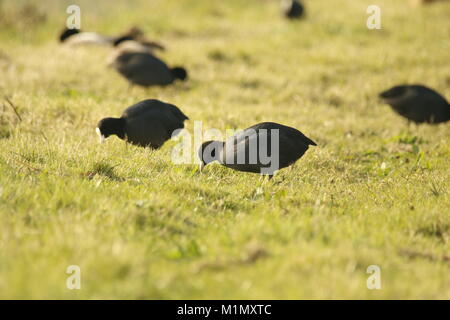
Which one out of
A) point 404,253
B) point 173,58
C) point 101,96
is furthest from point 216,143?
point 173,58

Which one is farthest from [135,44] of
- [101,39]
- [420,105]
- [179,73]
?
[420,105]

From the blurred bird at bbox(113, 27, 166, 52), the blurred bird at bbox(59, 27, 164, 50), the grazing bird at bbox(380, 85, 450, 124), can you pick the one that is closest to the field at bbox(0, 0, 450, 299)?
the grazing bird at bbox(380, 85, 450, 124)

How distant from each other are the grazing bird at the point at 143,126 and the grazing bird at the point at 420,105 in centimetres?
383

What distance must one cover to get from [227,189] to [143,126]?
1754mm

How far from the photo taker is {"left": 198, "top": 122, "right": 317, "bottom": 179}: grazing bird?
509 centimetres

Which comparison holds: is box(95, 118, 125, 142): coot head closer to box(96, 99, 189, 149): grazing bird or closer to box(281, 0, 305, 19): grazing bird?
box(96, 99, 189, 149): grazing bird

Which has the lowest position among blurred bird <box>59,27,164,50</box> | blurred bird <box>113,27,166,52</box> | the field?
the field

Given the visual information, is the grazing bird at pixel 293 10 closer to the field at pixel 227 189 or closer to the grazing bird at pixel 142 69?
the field at pixel 227 189

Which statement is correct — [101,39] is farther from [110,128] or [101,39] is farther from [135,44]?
[110,128]

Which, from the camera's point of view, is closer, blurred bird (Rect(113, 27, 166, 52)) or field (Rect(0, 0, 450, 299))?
field (Rect(0, 0, 450, 299))

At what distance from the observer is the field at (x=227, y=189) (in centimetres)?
292

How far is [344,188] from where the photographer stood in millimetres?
5227

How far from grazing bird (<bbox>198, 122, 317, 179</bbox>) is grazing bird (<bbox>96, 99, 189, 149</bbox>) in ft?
2.90

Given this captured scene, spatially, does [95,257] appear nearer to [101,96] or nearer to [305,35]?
[101,96]
